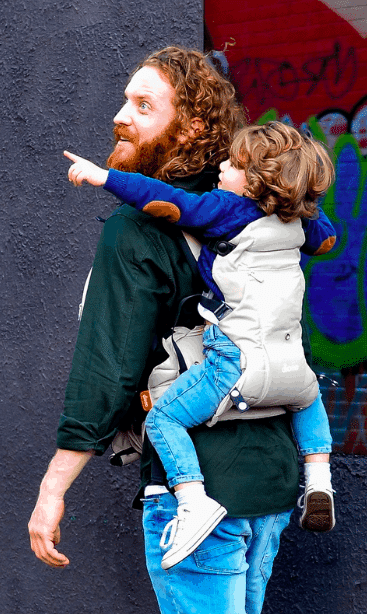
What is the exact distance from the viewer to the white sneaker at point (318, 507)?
7.91 feet

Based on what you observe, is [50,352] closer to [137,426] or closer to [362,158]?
[137,426]

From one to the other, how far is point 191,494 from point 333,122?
189cm

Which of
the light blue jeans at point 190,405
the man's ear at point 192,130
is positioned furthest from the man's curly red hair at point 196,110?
the light blue jeans at point 190,405

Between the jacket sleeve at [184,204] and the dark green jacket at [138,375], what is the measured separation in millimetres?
136

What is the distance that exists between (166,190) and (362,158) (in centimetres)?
142

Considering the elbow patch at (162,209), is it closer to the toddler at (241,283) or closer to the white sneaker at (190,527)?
the toddler at (241,283)

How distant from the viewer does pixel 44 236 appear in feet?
12.8

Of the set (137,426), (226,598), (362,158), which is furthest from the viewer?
(362,158)

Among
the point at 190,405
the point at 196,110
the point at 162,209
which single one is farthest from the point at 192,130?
the point at 190,405

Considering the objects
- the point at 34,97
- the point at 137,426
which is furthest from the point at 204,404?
the point at 34,97

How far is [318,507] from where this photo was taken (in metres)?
2.41

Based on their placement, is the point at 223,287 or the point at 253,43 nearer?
the point at 223,287

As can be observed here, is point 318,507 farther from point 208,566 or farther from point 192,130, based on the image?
point 192,130

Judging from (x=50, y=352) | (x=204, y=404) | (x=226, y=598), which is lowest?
(x=50, y=352)
